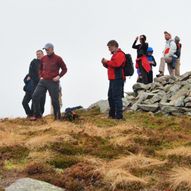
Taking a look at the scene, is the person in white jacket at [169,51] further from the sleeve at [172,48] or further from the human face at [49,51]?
the human face at [49,51]

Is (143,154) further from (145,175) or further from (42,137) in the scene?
(42,137)

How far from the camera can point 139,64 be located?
83.7ft

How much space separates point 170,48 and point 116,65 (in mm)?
8164

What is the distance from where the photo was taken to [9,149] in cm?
1329

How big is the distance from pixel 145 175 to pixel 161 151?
2668mm

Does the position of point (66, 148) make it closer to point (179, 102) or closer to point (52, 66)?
point (52, 66)

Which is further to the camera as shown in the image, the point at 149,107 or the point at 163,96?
the point at 163,96

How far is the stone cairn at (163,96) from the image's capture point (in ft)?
75.7

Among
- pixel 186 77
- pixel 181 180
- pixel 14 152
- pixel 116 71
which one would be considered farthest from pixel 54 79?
pixel 181 180

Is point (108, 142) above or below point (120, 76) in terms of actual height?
below

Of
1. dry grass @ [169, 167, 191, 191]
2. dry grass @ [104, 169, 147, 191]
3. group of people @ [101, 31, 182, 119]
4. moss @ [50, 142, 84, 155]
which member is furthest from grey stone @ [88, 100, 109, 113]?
dry grass @ [169, 167, 191, 191]

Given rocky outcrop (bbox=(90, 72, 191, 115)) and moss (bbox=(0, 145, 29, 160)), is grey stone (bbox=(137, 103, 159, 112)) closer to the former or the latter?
rocky outcrop (bbox=(90, 72, 191, 115))

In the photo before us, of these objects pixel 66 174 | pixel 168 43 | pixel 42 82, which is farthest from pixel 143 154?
pixel 168 43

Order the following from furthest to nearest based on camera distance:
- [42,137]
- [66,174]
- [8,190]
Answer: [42,137]
[66,174]
[8,190]
